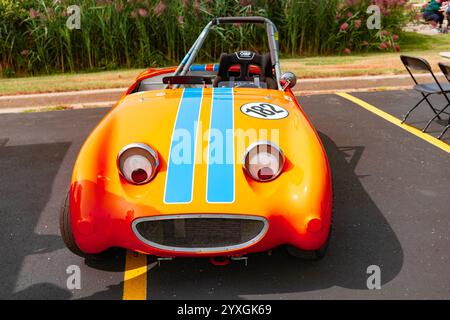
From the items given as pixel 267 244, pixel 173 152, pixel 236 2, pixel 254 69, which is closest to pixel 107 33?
pixel 236 2

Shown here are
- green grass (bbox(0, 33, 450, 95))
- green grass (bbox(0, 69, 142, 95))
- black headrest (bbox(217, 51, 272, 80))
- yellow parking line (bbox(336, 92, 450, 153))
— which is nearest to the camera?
black headrest (bbox(217, 51, 272, 80))

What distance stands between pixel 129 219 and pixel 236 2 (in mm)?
7955

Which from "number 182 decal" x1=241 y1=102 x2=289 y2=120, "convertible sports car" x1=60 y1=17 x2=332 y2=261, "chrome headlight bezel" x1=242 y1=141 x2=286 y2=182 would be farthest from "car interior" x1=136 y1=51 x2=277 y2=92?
"chrome headlight bezel" x1=242 y1=141 x2=286 y2=182

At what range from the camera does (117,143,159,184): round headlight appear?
2.93m

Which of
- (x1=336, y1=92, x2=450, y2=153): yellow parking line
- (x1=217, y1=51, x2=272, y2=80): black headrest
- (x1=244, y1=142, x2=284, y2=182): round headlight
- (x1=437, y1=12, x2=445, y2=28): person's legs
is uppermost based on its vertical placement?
(x1=217, y1=51, x2=272, y2=80): black headrest

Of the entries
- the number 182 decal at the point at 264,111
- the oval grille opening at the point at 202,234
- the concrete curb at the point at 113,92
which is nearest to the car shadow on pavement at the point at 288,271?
the oval grille opening at the point at 202,234

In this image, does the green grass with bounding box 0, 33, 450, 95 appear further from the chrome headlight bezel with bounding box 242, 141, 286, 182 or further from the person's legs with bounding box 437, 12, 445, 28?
the chrome headlight bezel with bounding box 242, 141, 286, 182

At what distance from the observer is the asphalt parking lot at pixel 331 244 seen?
2.87 m

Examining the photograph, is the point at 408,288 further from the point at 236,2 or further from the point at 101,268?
the point at 236,2

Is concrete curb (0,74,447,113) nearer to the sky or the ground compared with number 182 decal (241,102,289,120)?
nearer to the ground

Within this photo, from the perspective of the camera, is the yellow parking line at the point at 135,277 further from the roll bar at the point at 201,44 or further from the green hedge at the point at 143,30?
the green hedge at the point at 143,30

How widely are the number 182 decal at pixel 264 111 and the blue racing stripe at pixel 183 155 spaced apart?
0.34 meters

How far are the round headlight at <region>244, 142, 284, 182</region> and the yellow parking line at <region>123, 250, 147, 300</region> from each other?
0.88 metres

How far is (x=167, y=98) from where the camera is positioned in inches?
145
